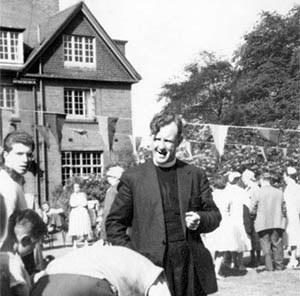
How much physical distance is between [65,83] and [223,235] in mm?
15080

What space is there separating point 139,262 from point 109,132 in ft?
39.5

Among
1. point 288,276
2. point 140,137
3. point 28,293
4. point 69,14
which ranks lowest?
point 288,276

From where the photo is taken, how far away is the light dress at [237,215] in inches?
335

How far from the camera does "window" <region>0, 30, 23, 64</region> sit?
21.6 metres

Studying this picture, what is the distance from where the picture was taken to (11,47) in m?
22.0

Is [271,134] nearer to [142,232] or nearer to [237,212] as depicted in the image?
[237,212]

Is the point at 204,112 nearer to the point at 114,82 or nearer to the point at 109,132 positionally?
the point at 114,82

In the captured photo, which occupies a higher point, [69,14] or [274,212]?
[69,14]

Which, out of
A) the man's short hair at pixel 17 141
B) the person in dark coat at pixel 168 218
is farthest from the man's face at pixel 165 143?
the man's short hair at pixel 17 141

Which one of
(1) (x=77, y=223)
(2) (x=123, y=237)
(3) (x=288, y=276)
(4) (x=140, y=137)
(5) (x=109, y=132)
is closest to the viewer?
(2) (x=123, y=237)

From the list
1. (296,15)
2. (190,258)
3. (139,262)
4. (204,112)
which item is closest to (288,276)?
(190,258)

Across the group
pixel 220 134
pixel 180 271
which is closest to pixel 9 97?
pixel 220 134

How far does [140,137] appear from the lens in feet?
51.4

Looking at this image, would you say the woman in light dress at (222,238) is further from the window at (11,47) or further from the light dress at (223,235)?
the window at (11,47)
